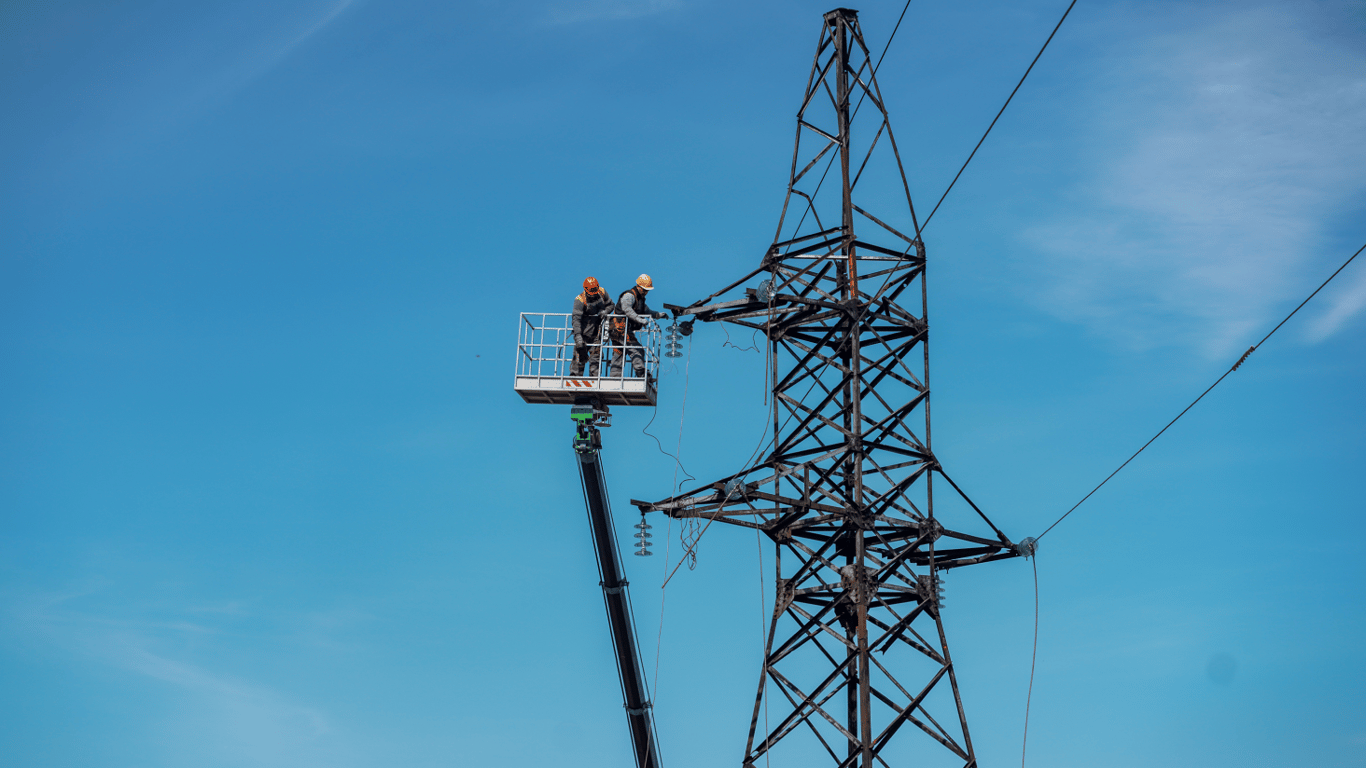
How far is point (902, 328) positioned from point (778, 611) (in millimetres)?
6359

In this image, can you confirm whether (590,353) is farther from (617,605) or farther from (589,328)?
(617,605)

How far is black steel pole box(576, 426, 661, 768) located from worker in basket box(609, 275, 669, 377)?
1608 mm

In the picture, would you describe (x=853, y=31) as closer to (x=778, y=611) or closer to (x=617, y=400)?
(x=617, y=400)

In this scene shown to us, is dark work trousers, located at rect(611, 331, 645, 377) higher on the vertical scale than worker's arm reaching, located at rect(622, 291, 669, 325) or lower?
lower

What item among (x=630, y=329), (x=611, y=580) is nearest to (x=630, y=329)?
(x=630, y=329)

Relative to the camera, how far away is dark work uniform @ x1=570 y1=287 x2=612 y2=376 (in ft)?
93.6

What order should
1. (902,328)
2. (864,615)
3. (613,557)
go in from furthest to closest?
1. (613,557)
2. (902,328)
3. (864,615)

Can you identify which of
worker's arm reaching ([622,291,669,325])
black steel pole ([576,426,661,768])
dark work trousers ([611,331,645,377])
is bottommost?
black steel pole ([576,426,661,768])

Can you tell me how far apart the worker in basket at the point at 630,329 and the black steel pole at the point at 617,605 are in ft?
5.27

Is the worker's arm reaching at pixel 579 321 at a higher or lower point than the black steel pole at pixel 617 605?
higher

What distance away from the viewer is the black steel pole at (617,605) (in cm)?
2911

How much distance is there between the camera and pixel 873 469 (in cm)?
2664

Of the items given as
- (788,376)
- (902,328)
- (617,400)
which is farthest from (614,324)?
(902,328)

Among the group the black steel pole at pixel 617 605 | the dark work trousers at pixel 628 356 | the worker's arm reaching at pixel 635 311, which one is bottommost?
the black steel pole at pixel 617 605
